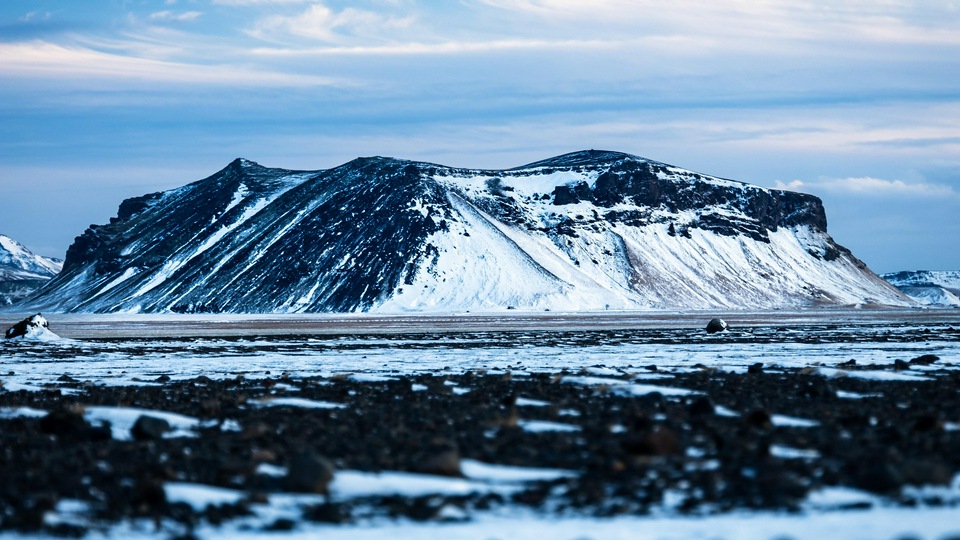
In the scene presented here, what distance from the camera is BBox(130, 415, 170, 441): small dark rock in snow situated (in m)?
16.7

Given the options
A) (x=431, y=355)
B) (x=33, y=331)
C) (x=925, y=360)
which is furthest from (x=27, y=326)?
(x=925, y=360)

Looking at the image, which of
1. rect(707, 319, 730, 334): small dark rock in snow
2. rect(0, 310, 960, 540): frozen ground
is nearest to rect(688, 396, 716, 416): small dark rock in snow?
rect(0, 310, 960, 540): frozen ground

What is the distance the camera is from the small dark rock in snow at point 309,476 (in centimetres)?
1248


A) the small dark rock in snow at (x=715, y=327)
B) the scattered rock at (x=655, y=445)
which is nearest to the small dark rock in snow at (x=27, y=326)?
the small dark rock in snow at (x=715, y=327)

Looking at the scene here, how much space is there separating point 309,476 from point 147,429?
526 centimetres

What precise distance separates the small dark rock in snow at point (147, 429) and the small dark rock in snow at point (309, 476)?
4882 millimetres

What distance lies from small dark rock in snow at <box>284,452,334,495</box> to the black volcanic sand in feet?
0.05

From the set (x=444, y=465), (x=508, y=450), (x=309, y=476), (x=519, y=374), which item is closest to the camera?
(x=309, y=476)

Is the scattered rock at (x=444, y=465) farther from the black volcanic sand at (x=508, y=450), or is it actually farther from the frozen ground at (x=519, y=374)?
the frozen ground at (x=519, y=374)

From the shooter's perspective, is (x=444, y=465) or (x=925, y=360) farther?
(x=925, y=360)

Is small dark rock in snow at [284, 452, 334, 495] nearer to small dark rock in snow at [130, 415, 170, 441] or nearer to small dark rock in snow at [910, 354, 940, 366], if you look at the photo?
small dark rock in snow at [130, 415, 170, 441]

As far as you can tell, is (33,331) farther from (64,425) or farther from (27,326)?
(64,425)

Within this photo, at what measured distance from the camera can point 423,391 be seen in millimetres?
24406

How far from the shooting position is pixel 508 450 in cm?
1504
